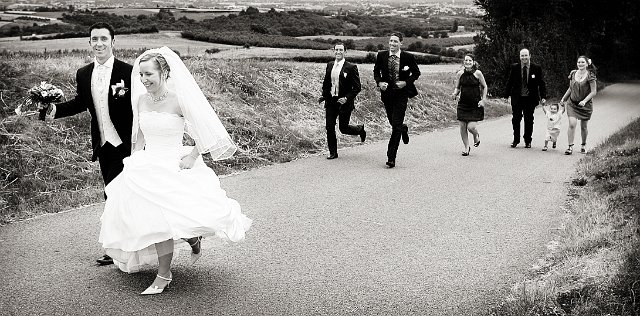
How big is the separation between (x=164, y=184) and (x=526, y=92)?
13.1 meters

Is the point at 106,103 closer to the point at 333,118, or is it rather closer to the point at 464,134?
the point at 333,118

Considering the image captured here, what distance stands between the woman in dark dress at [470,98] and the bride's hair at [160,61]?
401 inches

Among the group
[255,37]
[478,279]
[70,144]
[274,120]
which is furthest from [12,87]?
[255,37]

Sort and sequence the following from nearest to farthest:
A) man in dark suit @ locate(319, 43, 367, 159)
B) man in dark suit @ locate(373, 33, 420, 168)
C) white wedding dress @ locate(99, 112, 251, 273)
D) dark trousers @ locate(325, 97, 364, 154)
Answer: white wedding dress @ locate(99, 112, 251, 273) < man in dark suit @ locate(373, 33, 420, 168) < man in dark suit @ locate(319, 43, 367, 159) < dark trousers @ locate(325, 97, 364, 154)

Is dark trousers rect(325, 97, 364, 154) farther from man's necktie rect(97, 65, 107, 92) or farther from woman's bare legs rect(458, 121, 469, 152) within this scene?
man's necktie rect(97, 65, 107, 92)

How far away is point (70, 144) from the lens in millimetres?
13250

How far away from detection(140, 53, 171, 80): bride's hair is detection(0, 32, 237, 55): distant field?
14.7 metres

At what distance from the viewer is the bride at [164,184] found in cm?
637

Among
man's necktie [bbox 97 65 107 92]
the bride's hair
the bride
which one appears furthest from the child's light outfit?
the bride's hair

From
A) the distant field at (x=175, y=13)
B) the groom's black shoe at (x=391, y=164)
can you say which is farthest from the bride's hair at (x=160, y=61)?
the distant field at (x=175, y=13)

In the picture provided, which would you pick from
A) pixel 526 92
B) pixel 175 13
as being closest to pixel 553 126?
pixel 526 92

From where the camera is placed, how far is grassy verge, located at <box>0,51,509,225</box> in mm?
11367

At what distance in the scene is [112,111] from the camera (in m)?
7.52

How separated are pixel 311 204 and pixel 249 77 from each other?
10656 millimetres
